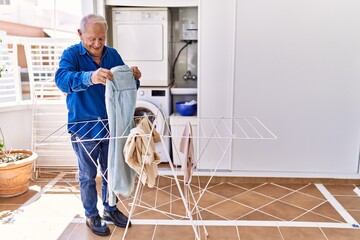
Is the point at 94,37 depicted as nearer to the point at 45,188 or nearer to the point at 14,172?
the point at 14,172

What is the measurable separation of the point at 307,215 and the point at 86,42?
2110 mm

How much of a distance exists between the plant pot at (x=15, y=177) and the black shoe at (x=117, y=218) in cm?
96

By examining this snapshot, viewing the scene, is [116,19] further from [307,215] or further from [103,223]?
[307,215]

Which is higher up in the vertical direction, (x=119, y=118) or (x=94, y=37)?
(x=94, y=37)

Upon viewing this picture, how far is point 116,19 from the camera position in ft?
11.0

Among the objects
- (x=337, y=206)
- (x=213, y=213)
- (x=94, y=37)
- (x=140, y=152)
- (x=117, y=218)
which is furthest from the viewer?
(x=337, y=206)

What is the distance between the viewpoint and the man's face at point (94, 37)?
1941 mm

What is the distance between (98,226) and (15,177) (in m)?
1.04

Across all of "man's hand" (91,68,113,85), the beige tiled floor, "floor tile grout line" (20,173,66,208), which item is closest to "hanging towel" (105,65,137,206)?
"man's hand" (91,68,113,85)

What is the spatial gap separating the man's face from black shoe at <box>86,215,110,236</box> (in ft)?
3.86

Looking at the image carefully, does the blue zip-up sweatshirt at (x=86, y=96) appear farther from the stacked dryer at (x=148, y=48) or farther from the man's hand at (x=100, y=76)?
the stacked dryer at (x=148, y=48)

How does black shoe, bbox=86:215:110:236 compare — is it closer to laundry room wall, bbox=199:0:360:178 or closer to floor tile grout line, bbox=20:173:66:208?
floor tile grout line, bbox=20:173:66:208

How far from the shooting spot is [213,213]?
2652 millimetres

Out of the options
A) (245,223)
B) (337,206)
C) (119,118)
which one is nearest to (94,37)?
(119,118)
